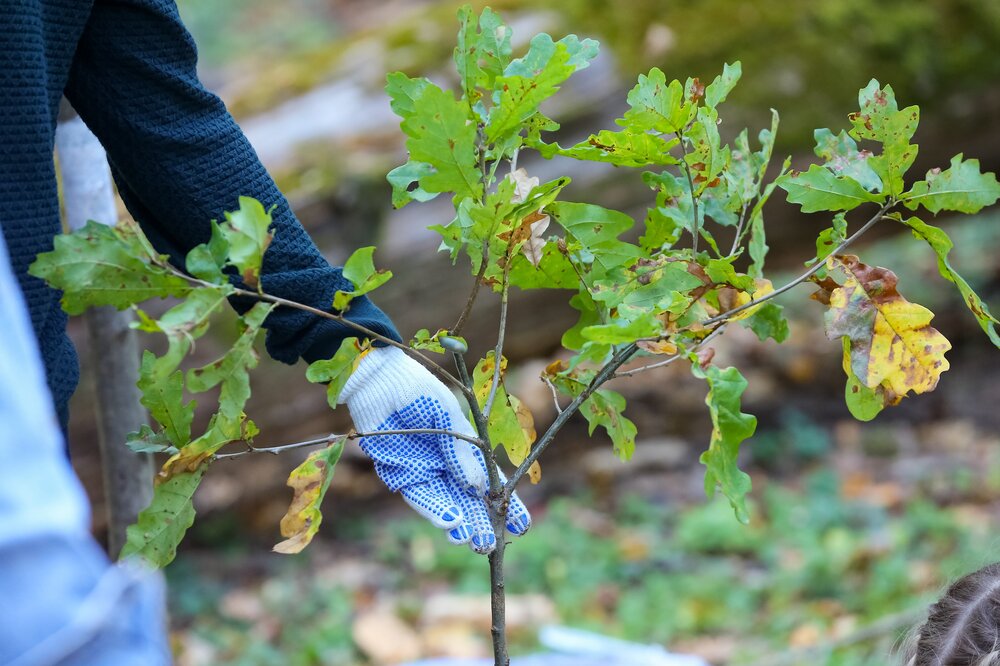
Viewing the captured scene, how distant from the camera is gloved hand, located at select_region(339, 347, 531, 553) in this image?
4.27ft

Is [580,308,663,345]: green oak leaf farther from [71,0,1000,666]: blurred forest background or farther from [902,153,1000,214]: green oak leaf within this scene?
[71,0,1000,666]: blurred forest background

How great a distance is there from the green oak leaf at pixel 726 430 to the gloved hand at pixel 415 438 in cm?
32

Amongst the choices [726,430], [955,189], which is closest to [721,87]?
[955,189]

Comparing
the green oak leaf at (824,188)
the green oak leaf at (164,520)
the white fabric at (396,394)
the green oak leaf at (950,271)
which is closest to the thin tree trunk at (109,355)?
the white fabric at (396,394)

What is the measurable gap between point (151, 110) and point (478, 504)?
0.69 meters

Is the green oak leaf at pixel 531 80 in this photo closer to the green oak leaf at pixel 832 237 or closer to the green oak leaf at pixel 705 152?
the green oak leaf at pixel 705 152

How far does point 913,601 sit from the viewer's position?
276cm

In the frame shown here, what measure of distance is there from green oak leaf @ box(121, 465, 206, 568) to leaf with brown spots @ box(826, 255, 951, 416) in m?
0.73

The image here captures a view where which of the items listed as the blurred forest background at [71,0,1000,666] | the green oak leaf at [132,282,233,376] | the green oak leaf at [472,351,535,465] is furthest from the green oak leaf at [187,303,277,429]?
the blurred forest background at [71,0,1000,666]

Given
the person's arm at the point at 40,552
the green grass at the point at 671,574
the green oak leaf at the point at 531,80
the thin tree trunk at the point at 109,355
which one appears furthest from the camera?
the green grass at the point at 671,574

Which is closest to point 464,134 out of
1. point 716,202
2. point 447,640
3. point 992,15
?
point 716,202

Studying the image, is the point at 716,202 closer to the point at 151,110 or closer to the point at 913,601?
the point at 151,110

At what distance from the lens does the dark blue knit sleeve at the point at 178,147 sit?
130cm

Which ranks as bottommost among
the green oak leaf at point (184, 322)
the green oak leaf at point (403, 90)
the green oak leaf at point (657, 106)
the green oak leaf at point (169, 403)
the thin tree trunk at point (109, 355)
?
the thin tree trunk at point (109, 355)
